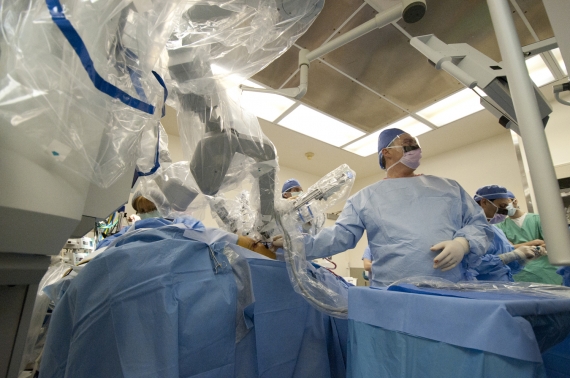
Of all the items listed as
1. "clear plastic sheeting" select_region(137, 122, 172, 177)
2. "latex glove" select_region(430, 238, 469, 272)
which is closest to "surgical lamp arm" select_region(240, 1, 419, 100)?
"clear plastic sheeting" select_region(137, 122, 172, 177)

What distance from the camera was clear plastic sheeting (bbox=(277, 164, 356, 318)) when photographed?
34.2 inches

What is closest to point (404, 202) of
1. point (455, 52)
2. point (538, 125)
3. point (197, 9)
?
point (455, 52)

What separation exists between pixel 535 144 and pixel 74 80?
2.57ft

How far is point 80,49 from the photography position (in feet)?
1.19

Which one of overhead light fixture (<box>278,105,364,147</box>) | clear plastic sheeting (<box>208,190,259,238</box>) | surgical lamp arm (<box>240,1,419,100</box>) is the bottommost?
clear plastic sheeting (<box>208,190,259,238</box>)

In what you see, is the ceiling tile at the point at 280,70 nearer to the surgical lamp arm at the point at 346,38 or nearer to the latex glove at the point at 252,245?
the surgical lamp arm at the point at 346,38

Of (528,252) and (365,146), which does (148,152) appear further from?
(365,146)

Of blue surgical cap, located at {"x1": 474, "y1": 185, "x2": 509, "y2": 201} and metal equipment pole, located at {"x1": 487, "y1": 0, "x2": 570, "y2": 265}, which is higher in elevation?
blue surgical cap, located at {"x1": 474, "y1": 185, "x2": 509, "y2": 201}

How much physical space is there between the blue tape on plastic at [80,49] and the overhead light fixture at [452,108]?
271 centimetres

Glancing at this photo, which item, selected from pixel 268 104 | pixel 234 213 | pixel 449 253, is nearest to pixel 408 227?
pixel 449 253

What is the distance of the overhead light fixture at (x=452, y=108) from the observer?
2525 mm

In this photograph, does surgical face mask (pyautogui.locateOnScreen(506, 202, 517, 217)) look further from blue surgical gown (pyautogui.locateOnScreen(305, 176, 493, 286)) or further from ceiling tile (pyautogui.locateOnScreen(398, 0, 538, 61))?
blue surgical gown (pyautogui.locateOnScreen(305, 176, 493, 286))

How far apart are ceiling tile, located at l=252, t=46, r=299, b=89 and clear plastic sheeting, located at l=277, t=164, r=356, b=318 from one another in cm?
113

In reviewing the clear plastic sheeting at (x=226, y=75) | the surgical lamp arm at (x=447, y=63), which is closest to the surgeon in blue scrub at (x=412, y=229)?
the clear plastic sheeting at (x=226, y=75)
